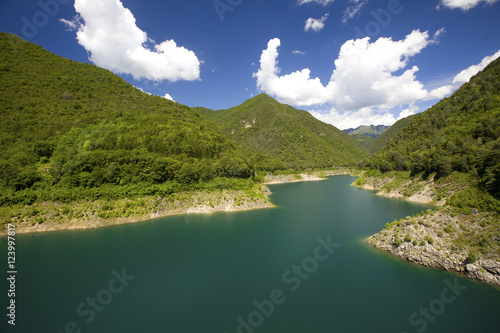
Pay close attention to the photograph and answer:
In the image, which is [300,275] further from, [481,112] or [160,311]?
[481,112]

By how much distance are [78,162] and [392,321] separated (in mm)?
43021

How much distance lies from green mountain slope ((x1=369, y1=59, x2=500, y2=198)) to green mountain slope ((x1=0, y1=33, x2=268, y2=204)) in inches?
1465

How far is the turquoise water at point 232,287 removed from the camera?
12.7 metres

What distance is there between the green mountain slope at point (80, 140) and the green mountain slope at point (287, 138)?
77996 millimetres

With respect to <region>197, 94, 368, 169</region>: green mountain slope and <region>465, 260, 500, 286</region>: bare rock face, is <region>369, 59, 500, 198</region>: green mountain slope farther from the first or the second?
<region>197, 94, 368, 169</region>: green mountain slope

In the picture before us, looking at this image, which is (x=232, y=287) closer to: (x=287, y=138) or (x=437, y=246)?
(x=437, y=246)

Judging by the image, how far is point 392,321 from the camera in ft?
41.4

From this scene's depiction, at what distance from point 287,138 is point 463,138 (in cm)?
10625

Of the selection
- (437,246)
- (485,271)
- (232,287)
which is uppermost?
(437,246)

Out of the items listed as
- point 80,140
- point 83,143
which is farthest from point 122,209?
point 80,140

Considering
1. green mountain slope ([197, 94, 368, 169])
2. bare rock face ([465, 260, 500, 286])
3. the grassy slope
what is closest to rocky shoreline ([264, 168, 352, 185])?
green mountain slope ([197, 94, 368, 169])

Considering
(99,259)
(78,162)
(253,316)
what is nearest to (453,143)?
(253,316)

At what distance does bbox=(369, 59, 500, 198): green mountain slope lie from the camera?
1043 inches

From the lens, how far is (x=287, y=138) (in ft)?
481
